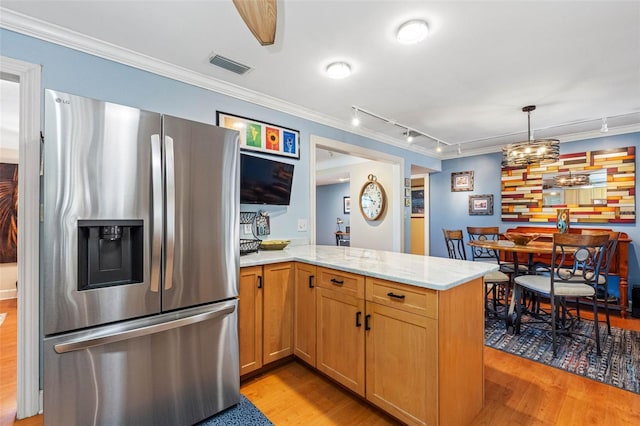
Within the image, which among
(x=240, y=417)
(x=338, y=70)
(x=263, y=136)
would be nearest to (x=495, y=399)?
(x=240, y=417)

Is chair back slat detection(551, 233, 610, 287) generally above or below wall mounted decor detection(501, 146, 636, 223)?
below

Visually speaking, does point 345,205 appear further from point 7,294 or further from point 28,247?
point 28,247

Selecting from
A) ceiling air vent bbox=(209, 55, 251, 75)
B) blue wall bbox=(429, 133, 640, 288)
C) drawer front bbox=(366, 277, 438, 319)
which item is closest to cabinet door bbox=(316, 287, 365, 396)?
drawer front bbox=(366, 277, 438, 319)

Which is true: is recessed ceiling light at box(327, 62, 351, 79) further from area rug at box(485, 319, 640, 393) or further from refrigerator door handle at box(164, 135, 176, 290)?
area rug at box(485, 319, 640, 393)

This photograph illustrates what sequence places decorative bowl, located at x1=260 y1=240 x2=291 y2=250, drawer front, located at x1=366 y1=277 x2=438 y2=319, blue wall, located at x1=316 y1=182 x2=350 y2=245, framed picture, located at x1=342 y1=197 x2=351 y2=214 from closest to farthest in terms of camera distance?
drawer front, located at x1=366 y1=277 x2=438 y2=319, decorative bowl, located at x1=260 y1=240 x2=291 y2=250, framed picture, located at x1=342 y1=197 x2=351 y2=214, blue wall, located at x1=316 y1=182 x2=350 y2=245

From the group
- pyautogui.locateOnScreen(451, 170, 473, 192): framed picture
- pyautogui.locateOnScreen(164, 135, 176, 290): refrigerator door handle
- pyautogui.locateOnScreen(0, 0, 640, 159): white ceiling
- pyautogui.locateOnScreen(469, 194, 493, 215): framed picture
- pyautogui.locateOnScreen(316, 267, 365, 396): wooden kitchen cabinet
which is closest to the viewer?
pyautogui.locateOnScreen(164, 135, 176, 290): refrigerator door handle

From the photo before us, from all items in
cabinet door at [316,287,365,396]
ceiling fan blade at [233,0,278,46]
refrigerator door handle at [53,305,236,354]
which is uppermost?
ceiling fan blade at [233,0,278,46]

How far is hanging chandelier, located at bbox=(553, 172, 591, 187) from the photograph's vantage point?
13.4 feet

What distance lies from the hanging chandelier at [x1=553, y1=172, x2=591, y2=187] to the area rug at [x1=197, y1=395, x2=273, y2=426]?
494cm

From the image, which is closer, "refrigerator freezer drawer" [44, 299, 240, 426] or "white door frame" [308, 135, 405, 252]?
"refrigerator freezer drawer" [44, 299, 240, 426]

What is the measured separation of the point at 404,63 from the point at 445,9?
1.98ft

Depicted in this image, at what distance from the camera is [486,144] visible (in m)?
4.81

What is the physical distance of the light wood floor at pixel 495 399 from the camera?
177cm

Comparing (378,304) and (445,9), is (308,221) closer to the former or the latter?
(378,304)
